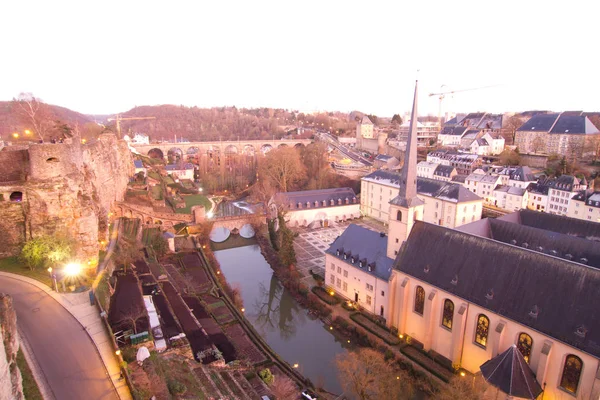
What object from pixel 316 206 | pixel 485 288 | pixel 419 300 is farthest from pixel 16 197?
pixel 316 206

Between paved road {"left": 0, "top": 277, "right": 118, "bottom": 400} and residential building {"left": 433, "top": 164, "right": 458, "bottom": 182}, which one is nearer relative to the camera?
paved road {"left": 0, "top": 277, "right": 118, "bottom": 400}

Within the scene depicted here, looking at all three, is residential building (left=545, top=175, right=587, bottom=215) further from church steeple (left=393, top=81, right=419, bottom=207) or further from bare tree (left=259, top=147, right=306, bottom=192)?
bare tree (left=259, top=147, right=306, bottom=192)

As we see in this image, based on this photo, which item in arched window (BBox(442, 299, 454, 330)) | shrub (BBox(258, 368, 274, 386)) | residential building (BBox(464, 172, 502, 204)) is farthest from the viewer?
residential building (BBox(464, 172, 502, 204))

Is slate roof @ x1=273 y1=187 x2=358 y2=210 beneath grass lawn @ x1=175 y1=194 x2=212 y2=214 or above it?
above

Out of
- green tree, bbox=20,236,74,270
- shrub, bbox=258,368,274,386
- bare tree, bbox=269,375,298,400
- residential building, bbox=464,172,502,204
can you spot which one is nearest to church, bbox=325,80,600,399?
bare tree, bbox=269,375,298,400

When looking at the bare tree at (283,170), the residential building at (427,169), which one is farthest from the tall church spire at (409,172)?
the bare tree at (283,170)

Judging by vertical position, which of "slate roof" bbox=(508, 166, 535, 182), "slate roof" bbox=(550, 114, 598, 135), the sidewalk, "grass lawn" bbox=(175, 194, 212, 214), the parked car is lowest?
the parked car

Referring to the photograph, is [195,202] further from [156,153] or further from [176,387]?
[176,387]

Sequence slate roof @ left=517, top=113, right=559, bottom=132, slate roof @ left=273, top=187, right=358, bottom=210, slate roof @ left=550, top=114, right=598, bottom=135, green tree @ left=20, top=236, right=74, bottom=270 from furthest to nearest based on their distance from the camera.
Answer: slate roof @ left=517, top=113, right=559, bottom=132, slate roof @ left=550, top=114, right=598, bottom=135, slate roof @ left=273, top=187, right=358, bottom=210, green tree @ left=20, top=236, right=74, bottom=270
